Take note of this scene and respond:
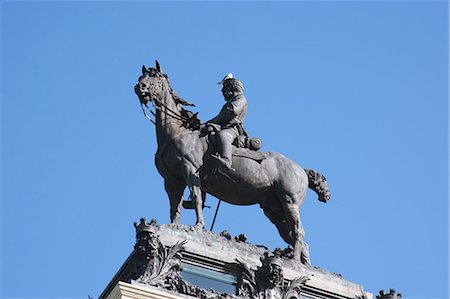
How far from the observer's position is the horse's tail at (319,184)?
38906 mm

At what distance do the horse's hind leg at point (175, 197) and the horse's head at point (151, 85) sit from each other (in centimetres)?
A: 199

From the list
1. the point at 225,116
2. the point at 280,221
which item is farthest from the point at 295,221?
the point at 225,116

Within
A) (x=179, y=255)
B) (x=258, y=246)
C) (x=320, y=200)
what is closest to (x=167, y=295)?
(x=179, y=255)

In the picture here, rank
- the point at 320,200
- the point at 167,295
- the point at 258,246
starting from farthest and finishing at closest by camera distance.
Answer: the point at 320,200 < the point at 258,246 < the point at 167,295

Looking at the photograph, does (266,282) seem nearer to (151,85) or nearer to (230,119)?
(230,119)

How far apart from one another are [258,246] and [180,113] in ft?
12.2

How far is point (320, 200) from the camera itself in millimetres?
39094

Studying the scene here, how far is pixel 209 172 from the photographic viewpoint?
37.0m

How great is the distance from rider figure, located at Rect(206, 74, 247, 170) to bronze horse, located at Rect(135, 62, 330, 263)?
0.31 metres

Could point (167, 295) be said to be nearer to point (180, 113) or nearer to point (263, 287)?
point (263, 287)

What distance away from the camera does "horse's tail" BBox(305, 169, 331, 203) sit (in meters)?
38.9

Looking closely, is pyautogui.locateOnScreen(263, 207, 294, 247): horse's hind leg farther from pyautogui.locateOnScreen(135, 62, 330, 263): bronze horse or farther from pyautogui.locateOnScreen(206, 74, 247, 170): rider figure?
pyautogui.locateOnScreen(206, 74, 247, 170): rider figure

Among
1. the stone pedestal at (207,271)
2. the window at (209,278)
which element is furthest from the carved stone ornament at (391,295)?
the window at (209,278)

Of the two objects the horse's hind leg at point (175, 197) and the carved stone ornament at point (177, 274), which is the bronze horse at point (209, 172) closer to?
the horse's hind leg at point (175, 197)
